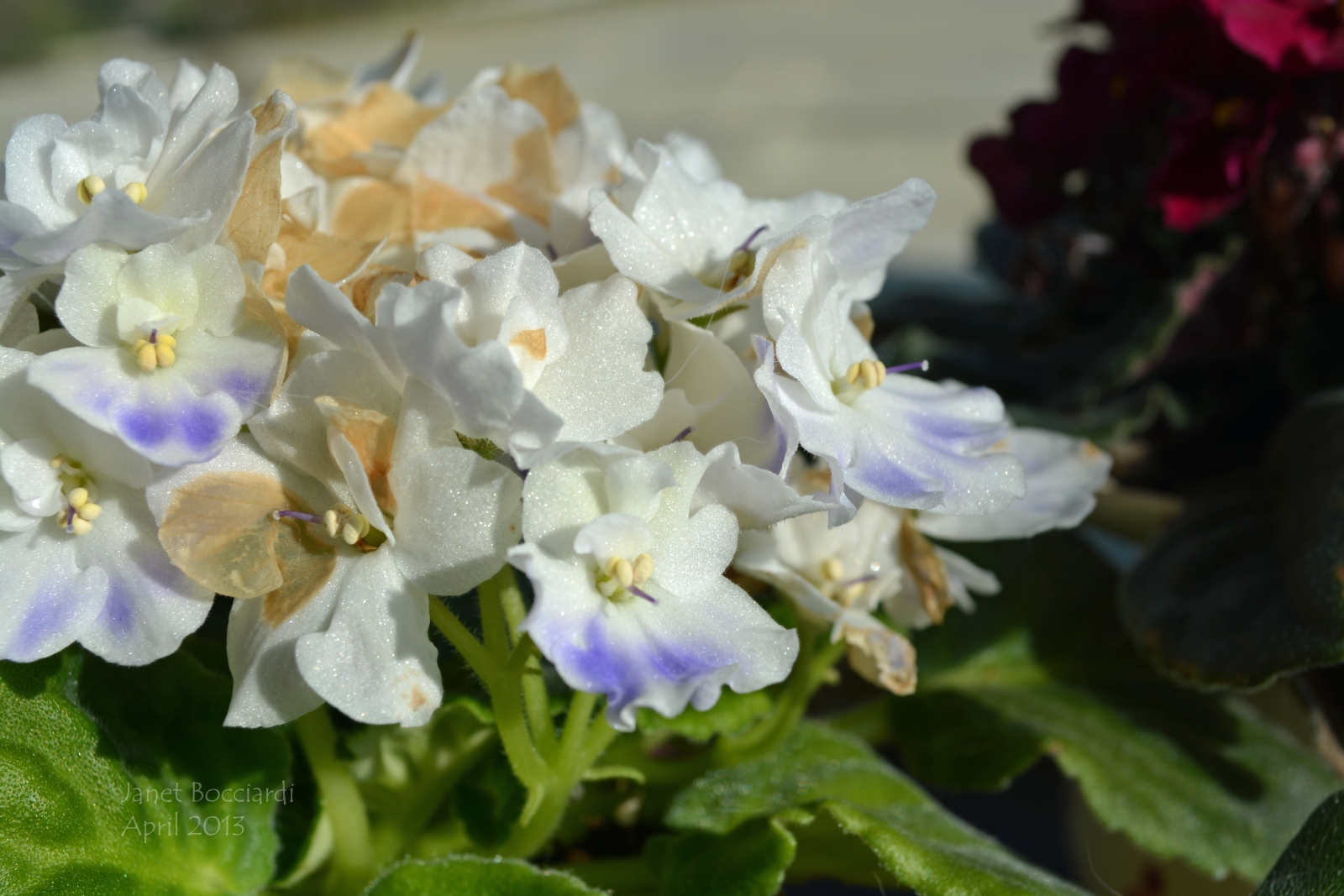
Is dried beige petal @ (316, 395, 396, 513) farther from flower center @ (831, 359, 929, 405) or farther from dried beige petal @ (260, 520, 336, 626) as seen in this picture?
flower center @ (831, 359, 929, 405)

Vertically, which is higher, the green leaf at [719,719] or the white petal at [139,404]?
the white petal at [139,404]

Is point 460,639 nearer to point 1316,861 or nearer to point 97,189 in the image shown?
point 97,189

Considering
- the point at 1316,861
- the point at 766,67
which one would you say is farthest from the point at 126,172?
the point at 766,67

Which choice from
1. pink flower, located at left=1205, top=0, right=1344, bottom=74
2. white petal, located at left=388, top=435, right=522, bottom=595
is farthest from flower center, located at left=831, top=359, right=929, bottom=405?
pink flower, located at left=1205, top=0, right=1344, bottom=74

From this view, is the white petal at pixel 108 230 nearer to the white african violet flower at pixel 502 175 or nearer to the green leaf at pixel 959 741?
the white african violet flower at pixel 502 175

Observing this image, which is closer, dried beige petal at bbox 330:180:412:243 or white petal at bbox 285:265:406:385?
white petal at bbox 285:265:406:385

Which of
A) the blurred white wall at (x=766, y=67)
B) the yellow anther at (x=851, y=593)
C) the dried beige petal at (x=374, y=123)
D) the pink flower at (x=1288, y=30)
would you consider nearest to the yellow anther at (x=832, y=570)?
the yellow anther at (x=851, y=593)

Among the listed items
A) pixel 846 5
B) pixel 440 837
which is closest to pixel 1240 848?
pixel 440 837
